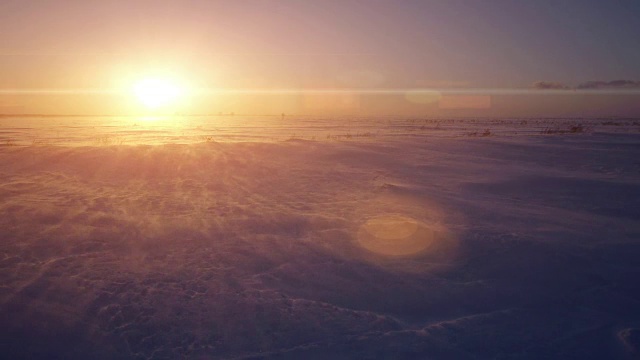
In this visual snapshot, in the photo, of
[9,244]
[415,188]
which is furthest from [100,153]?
[415,188]

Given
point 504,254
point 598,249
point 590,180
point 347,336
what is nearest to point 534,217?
point 598,249

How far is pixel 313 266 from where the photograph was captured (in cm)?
568

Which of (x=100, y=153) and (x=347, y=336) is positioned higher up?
(x=100, y=153)

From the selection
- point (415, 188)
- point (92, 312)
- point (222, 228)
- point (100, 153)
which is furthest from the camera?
point (100, 153)

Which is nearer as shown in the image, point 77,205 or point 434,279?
point 434,279

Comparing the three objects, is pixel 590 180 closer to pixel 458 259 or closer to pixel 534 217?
pixel 534 217

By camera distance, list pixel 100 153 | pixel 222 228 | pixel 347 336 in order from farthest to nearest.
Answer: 1. pixel 100 153
2. pixel 222 228
3. pixel 347 336

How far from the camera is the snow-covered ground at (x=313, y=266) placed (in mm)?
4109

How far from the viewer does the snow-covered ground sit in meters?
4.11

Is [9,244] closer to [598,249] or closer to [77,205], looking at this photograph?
[77,205]

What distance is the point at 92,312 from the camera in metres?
4.51

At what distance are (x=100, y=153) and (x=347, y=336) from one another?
11.4 meters

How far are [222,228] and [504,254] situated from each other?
170 inches

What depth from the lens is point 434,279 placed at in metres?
5.37
